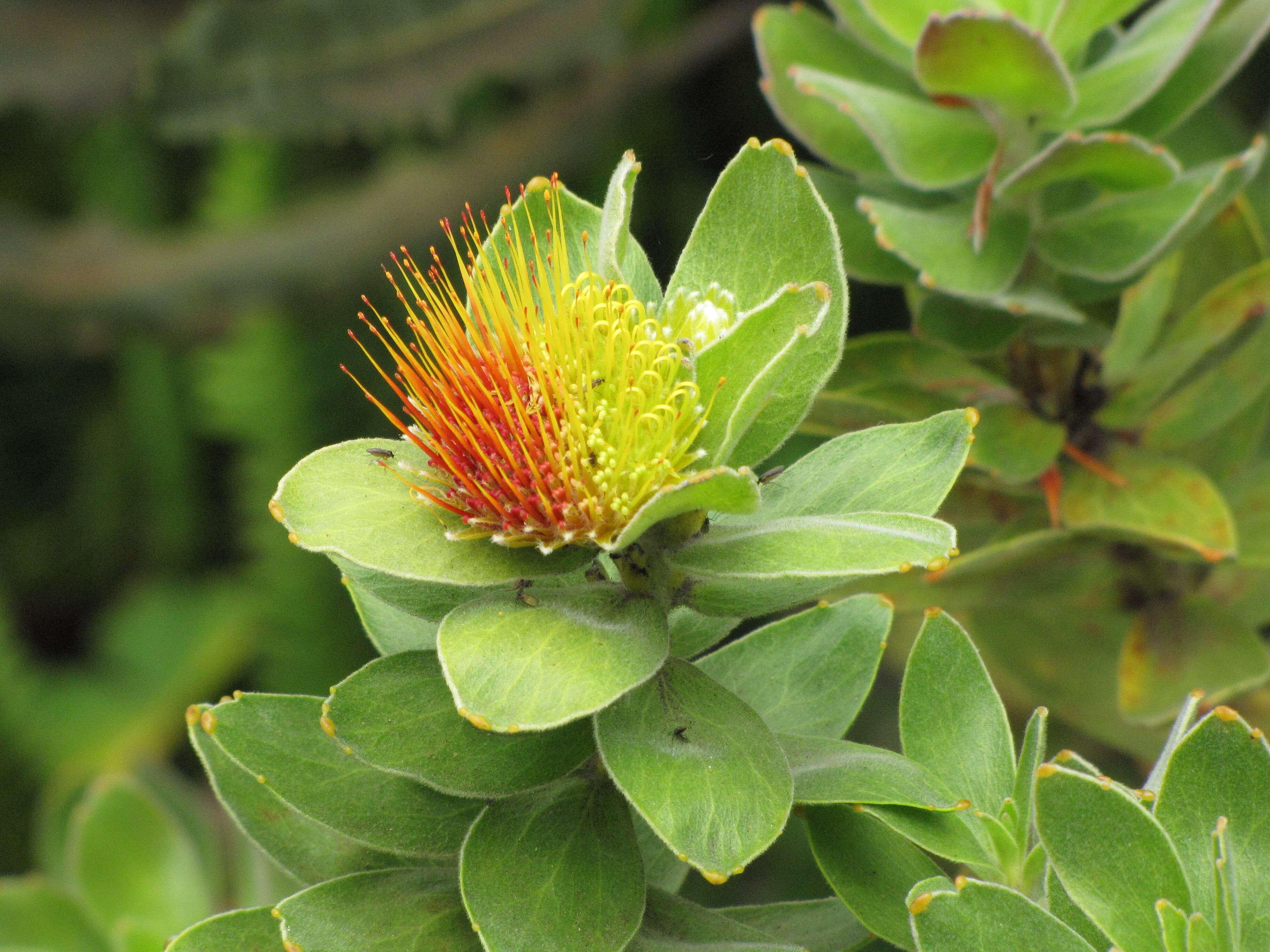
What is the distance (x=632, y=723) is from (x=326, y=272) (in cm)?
139

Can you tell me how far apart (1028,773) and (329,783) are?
0.29m

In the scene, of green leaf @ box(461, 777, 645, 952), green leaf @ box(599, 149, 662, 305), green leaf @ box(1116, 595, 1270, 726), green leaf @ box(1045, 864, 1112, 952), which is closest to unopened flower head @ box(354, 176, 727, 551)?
green leaf @ box(599, 149, 662, 305)

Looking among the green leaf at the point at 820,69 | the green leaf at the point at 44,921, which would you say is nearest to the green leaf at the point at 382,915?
the green leaf at the point at 44,921

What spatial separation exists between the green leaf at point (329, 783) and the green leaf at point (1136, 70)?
56 cm

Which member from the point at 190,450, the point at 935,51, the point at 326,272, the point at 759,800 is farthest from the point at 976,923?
the point at 190,450

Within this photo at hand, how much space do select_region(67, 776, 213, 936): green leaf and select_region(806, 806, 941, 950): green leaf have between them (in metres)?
0.56

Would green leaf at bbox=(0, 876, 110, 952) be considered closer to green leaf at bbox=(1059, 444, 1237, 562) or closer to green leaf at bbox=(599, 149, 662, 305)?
green leaf at bbox=(599, 149, 662, 305)

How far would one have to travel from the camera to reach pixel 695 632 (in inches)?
22.0

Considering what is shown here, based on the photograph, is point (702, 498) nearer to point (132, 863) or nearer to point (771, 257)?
point (771, 257)

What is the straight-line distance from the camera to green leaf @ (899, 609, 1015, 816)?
52 centimetres

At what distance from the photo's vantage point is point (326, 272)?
1.74 m

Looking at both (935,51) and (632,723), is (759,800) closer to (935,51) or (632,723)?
(632,723)

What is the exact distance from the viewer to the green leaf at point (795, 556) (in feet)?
1.38

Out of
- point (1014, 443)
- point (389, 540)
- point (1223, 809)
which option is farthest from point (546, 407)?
point (1014, 443)
